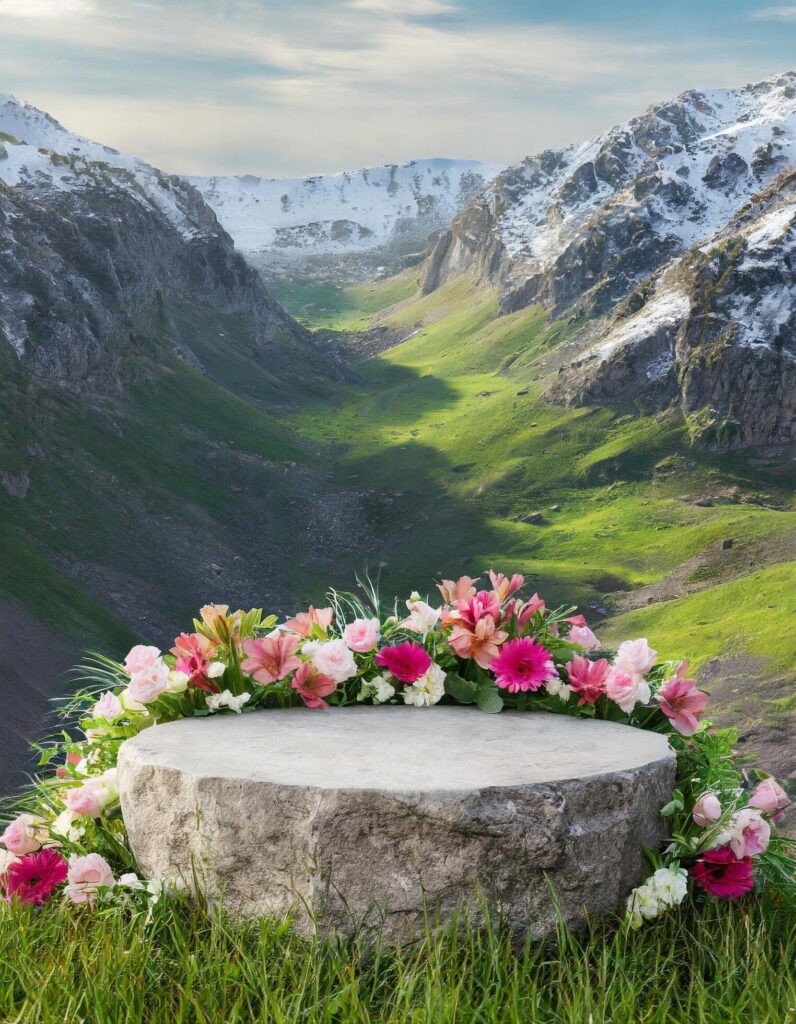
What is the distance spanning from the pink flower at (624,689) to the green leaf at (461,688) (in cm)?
173

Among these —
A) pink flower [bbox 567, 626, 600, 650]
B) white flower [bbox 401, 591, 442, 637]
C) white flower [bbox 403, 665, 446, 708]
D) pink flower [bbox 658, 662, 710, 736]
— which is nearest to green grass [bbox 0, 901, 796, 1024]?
pink flower [bbox 658, 662, 710, 736]

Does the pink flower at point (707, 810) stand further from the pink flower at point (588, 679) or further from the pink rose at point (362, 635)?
the pink rose at point (362, 635)

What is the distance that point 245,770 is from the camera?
1033 cm

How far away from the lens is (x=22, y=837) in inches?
468

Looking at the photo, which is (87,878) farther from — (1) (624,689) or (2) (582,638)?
(2) (582,638)

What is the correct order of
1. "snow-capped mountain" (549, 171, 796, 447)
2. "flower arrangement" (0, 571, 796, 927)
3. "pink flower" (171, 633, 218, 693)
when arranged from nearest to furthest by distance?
"flower arrangement" (0, 571, 796, 927) < "pink flower" (171, 633, 218, 693) < "snow-capped mountain" (549, 171, 796, 447)

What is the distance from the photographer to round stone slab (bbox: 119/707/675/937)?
9.80 m

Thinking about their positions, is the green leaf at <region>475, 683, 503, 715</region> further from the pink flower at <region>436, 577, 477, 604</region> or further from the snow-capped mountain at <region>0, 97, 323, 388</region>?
the snow-capped mountain at <region>0, 97, 323, 388</region>

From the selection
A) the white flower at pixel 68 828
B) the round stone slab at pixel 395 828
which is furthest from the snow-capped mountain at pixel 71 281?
the round stone slab at pixel 395 828

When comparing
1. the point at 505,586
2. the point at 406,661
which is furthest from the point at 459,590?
the point at 406,661

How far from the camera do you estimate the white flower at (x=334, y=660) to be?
41.2 feet

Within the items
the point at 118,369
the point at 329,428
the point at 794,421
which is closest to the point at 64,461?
the point at 118,369

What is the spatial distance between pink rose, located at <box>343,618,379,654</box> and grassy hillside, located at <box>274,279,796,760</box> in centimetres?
6101

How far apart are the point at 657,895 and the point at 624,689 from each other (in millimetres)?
2791
